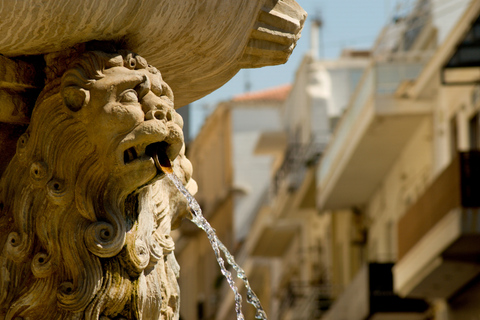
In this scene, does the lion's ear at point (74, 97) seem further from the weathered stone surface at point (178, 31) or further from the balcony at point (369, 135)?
the balcony at point (369, 135)

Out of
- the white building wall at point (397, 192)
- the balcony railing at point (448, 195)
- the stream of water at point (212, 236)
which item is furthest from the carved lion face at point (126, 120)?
the white building wall at point (397, 192)

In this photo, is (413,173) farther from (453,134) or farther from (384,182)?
(453,134)

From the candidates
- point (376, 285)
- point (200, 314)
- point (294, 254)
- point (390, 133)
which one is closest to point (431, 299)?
point (376, 285)

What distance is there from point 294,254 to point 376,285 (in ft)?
65.8

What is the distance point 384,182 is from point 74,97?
3125cm

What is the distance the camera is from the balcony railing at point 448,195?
2162cm

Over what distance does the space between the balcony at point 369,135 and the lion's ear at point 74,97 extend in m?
25.1

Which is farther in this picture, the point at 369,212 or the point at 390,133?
the point at 369,212

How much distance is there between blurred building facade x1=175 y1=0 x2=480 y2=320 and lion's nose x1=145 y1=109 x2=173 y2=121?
1803cm

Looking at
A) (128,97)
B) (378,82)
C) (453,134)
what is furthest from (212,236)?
(378,82)

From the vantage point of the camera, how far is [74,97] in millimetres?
3809

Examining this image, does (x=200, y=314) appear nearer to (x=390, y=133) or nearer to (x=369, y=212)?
(x=369, y=212)

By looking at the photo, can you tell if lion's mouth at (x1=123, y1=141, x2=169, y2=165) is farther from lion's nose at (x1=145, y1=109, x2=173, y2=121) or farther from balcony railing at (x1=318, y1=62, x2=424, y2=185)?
balcony railing at (x1=318, y1=62, x2=424, y2=185)

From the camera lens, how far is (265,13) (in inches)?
170
